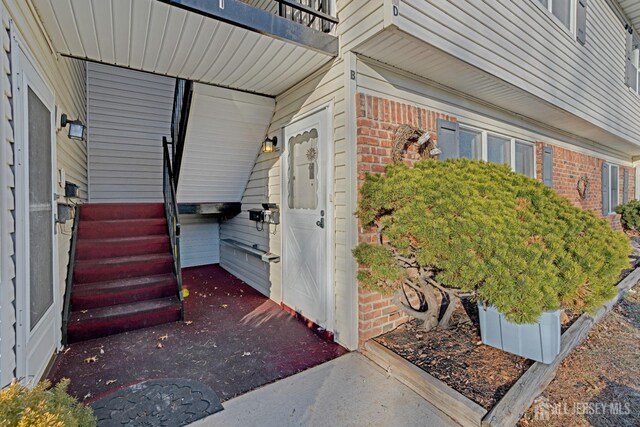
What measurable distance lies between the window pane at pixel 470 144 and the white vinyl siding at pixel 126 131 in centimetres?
523

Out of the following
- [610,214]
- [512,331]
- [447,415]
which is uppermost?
[610,214]

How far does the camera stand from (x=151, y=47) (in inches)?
105

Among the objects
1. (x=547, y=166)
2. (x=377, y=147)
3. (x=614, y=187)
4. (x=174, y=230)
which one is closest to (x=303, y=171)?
(x=377, y=147)

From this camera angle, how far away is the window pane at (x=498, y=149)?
15.0 feet

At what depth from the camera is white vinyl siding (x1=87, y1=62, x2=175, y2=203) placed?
5.21m

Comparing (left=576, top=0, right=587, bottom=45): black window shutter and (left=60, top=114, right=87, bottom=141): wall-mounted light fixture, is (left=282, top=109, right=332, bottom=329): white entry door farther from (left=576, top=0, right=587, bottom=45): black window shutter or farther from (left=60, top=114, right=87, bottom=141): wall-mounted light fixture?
(left=576, top=0, right=587, bottom=45): black window shutter

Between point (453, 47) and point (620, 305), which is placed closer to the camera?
point (453, 47)

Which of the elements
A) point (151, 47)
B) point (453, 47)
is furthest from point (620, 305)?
point (151, 47)

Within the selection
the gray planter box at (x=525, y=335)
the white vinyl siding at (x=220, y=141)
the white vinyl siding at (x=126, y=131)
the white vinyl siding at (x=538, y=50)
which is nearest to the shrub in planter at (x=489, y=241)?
the gray planter box at (x=525, y=335)

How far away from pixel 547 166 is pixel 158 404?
262 inches

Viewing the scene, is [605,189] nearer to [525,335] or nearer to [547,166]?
[547,166]

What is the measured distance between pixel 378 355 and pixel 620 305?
11.7 feet

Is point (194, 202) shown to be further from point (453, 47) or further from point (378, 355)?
point (453, 47)

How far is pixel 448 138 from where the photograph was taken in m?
3.71
